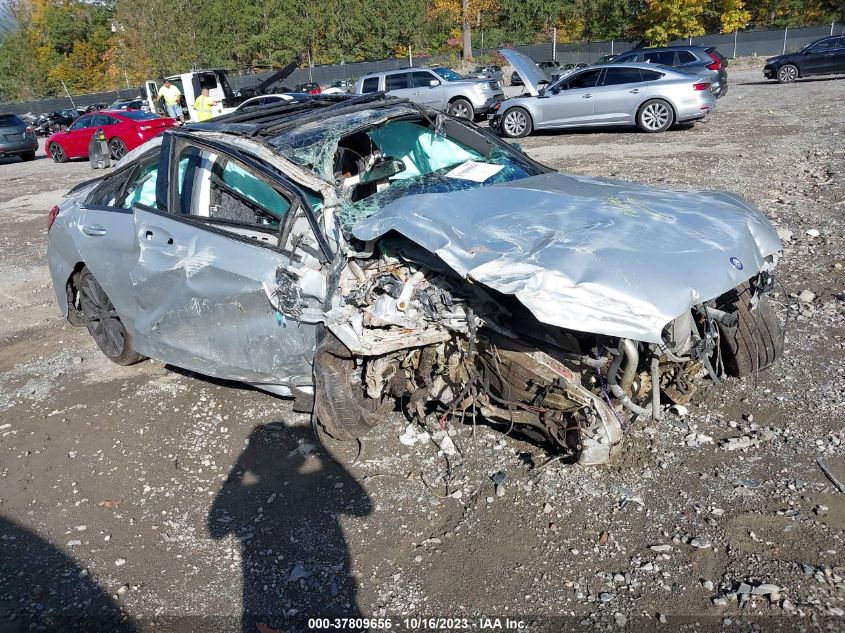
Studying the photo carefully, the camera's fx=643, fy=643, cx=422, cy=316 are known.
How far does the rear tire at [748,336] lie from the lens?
362 centimetres

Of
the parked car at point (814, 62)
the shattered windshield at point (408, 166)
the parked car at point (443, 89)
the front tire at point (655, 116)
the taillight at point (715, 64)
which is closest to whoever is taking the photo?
the shattered windshield at point (408, 166)

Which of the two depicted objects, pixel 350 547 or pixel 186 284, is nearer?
pixel 350 547

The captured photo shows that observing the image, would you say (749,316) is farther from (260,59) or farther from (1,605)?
(260,59)

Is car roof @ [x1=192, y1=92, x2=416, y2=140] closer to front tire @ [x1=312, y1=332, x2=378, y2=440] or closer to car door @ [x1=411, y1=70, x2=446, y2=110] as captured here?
front tire @ [x1=312, y1=332, x2=378, y2=440]

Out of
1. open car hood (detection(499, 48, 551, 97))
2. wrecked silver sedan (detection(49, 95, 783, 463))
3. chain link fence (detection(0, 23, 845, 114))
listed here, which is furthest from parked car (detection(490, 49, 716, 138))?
chain link fence (detection(0, 23, 845, 114))

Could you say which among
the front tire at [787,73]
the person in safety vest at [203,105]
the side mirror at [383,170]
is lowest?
the side mirror at [383,170]

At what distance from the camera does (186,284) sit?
12.6 ft

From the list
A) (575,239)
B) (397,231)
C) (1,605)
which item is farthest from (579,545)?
(1,605)

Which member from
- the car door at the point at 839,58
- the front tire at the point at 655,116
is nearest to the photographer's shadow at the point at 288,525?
the front tire at the point at 655,116

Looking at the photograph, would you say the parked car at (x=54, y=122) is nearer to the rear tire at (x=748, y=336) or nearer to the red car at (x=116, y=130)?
the red car at (x=116, y=130)

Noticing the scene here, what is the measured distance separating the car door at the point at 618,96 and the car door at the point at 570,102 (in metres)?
0.17

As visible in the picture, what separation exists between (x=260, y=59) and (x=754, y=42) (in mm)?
33539

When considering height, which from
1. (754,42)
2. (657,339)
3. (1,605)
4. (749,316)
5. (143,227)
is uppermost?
(754,42)

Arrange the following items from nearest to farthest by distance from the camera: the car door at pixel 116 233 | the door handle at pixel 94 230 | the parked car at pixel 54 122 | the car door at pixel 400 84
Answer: the car door at pixel 116 233 → the door handle at pixel 94 230 → the car door at pixel 400 84 → the parked car at pixel 54 122
